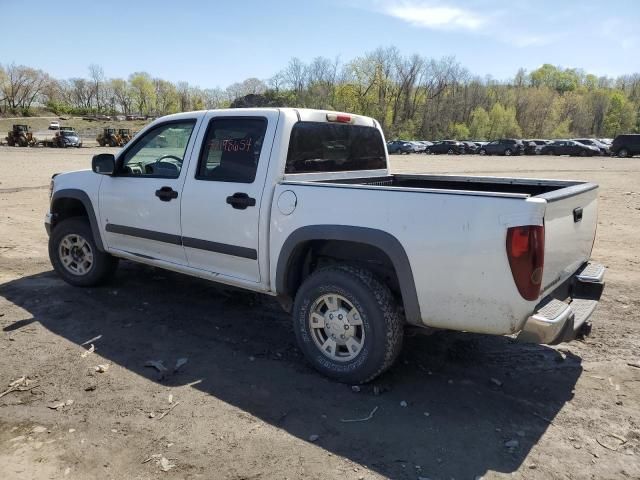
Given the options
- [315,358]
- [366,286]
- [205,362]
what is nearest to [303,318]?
[315,358]

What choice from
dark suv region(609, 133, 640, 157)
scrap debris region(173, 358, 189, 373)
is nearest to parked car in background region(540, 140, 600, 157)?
dark suv region(609, 133, 640, 157)

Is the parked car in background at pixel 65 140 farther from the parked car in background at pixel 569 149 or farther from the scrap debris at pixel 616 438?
the scrap debris at pixel 616 438

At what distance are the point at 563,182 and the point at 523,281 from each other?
1.81m

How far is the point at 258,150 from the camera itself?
406 cm

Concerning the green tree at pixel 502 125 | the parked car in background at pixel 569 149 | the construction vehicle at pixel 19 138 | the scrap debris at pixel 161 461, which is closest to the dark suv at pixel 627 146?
the parked car in background at pixel 569 149

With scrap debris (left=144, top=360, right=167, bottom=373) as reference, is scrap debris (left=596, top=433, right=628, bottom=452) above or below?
below

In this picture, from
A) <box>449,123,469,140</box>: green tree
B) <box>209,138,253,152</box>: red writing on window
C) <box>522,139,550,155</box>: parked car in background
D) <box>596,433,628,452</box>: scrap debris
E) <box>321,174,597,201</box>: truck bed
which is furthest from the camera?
<box>449,123,469,140</box>: green tree

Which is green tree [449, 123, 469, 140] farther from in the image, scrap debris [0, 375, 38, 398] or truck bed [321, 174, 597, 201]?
scrap debris [0, 375, 38, 398]

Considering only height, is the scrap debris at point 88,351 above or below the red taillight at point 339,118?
below

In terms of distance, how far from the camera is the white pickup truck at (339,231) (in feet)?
9.77

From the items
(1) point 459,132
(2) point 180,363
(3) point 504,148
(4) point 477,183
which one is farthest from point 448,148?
(2) point 180,363

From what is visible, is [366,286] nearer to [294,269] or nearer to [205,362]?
[294,269]

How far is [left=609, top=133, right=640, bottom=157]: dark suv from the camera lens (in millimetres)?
42312

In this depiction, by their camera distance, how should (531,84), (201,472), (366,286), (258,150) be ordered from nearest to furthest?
(201,472), (366,286), (258,150), (531,84)
